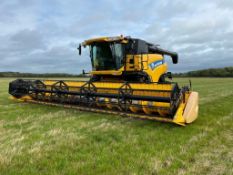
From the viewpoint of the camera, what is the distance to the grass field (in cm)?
361

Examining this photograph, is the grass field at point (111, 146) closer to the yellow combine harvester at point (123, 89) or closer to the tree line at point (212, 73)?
the yellow combine harvester at point (123, 89)

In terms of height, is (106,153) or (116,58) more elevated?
(116,58)

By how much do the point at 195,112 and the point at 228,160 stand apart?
273cm

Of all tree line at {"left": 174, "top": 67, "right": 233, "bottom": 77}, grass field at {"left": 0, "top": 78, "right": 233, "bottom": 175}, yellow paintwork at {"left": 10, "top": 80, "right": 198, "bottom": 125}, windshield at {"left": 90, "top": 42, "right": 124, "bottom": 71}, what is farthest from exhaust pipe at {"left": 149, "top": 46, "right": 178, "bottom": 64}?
tree line at {"left": 174, "top": 67, "right": 233, "bottom": 77}

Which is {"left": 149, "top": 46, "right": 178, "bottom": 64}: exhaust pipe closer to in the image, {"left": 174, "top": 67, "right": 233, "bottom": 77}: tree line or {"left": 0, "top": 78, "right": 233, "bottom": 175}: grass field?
{"left": 0, "top": 78, "right": 233, "bottom": 175}: grass field

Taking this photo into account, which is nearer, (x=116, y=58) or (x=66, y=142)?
(x=66, y=142)

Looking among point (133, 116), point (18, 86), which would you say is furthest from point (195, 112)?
point (18, 86)

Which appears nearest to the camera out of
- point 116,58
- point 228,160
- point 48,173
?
point 48,173

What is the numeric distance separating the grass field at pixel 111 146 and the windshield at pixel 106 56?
128 inches

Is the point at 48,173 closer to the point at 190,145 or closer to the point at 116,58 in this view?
the point at 190,145

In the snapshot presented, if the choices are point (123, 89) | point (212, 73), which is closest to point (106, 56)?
point (123, 89)

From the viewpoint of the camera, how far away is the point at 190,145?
4746 mm

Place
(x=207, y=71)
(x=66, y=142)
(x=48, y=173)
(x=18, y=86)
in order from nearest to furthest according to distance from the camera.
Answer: (x=48, y=173) < (x=66, y=142) < (x=18, y=86) < (x=207, y=71)

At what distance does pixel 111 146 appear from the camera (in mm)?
4586
